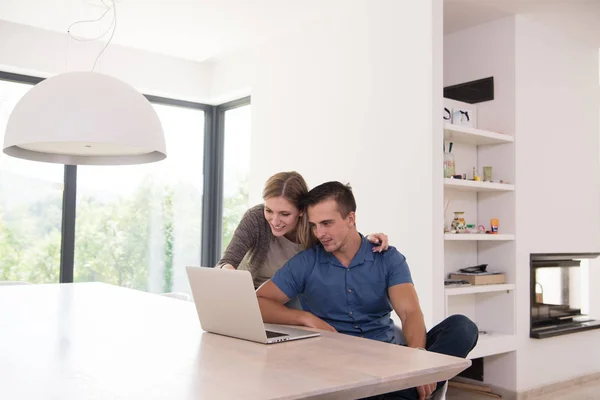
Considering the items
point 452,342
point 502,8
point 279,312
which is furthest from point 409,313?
point 502,8

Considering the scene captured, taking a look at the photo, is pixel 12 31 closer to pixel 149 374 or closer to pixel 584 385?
pixel 149 374

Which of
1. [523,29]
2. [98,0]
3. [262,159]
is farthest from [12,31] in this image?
[523,29]

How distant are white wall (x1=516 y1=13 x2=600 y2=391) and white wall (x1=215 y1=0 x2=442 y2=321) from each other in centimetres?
83

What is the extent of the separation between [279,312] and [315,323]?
5.8 inches

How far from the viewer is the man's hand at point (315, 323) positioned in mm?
2133

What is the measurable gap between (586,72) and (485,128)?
108cm

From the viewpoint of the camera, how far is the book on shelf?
13.1 ft

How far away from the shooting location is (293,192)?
8.11 ft

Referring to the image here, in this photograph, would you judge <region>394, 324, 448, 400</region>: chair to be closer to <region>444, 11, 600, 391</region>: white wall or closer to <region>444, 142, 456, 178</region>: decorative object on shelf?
<region>444, 142, 456, 178</region>: decorative object on shelf

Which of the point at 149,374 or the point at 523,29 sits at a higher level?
the point at 523,29

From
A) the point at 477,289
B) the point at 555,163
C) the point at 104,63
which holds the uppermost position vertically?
the point at 104,63

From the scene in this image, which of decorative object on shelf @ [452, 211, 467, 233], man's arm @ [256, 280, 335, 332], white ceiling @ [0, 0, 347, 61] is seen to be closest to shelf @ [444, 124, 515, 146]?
decorative object on shelf @ [452, 211, 467, 233]

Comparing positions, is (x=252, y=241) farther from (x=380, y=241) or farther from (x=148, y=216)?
(x=148, y=216)

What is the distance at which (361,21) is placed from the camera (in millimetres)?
4188
